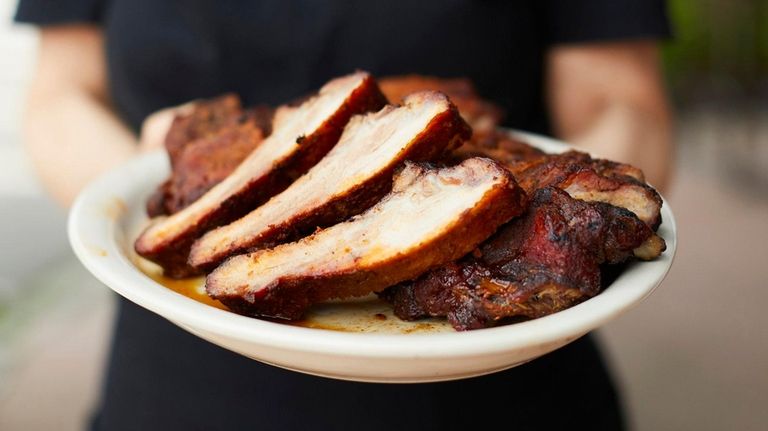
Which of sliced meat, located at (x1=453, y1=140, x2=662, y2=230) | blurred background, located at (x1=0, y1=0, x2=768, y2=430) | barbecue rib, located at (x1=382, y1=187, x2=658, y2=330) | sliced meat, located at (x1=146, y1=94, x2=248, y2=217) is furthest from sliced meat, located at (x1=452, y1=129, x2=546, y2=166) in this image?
blurred background, located at (x1=0, y1=0, x2=768, y2=430)

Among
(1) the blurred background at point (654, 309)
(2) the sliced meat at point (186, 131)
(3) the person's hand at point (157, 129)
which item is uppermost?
(2) the sliced meat at point (186, 131)

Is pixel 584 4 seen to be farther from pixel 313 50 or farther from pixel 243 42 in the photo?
pixel 243 42

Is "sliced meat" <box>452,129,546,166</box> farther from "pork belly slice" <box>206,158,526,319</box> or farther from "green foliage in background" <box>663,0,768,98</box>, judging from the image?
"green foliage in background" <box>663,0,768,98</box>

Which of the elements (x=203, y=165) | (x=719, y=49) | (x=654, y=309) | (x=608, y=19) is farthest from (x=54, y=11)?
(x=719, y=49)

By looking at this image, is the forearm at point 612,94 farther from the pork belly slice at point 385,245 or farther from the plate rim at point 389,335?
the pork belly slice at point 385,245

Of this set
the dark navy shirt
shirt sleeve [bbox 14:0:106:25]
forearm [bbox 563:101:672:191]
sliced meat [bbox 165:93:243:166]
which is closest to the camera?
sliced meat [bbox 165:93:243:166]

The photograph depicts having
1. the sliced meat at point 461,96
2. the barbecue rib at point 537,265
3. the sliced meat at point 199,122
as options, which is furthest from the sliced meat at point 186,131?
the barbecue rib at point 537,265

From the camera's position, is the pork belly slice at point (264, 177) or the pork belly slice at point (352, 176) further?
the pork belly slice at point (264, 177)
